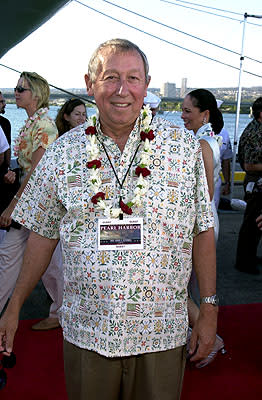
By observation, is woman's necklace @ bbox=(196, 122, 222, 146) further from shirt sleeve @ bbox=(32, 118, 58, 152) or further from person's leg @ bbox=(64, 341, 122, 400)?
person's leg @ bbox=(64, 341, 122, 400)

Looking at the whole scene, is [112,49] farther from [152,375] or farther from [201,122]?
[201,122]

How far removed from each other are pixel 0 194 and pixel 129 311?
211cm

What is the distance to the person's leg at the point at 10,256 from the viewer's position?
313cm

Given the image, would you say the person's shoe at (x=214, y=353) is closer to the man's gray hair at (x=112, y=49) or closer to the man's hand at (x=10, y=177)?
the man's hand at (x=10, y=177)

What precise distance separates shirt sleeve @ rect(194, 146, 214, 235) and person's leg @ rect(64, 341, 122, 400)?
0.57 meters

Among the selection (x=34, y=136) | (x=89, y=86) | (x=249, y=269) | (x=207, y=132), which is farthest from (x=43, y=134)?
(x=249, y=269)

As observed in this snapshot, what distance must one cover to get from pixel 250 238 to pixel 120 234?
11.9 feet

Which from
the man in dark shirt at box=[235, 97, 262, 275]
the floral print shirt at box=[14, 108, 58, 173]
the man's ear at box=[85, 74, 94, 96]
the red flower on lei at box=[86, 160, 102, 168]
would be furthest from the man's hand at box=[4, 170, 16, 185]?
the man in dark shirt at box=[235, 97, 262, 275]

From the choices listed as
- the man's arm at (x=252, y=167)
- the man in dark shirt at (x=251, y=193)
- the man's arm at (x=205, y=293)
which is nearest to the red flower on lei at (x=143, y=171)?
the man's arm at (x=205, y=293)

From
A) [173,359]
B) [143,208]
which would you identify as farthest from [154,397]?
[143,208]

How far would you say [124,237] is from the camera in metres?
1.57

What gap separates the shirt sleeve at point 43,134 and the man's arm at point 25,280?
1344 millimetres

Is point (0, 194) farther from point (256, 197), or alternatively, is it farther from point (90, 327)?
point (256, 197)

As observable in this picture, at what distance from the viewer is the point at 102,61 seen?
1.64 m
